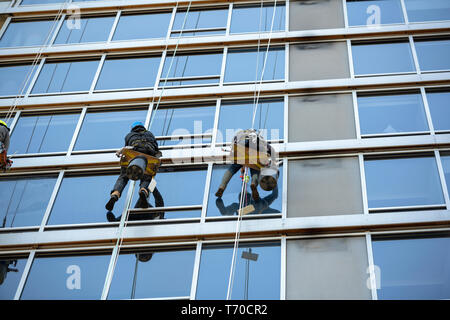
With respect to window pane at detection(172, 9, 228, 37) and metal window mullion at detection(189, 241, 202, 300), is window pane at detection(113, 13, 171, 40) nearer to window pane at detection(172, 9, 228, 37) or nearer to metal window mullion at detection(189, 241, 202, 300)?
window pane at detection(172, 9, 228, 37)

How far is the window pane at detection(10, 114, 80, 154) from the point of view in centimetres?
1358

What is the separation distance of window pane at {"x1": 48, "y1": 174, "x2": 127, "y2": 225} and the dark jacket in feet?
3.26

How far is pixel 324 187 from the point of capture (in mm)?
11906

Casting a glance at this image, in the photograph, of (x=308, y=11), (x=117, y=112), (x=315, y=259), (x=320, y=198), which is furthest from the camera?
(x=308, y=11)

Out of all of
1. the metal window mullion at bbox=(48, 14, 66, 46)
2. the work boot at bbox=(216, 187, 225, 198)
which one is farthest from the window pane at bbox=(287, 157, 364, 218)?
the metal window mullion at bbox=(48, 14, 66, 46)

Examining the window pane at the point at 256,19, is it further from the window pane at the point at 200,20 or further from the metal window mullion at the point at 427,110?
the metal window mullion at the point at 427,110

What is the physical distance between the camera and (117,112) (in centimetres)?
1412

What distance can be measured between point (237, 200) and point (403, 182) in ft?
9.77

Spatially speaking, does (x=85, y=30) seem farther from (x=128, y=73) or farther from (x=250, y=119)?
(x=250, y=119)

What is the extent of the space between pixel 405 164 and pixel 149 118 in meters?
5.16

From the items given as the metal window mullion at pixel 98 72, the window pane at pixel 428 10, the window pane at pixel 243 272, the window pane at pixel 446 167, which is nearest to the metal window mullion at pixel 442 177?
the window pane at pixel 446 167

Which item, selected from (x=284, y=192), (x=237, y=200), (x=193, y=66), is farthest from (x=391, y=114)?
(x=193, y=66)
